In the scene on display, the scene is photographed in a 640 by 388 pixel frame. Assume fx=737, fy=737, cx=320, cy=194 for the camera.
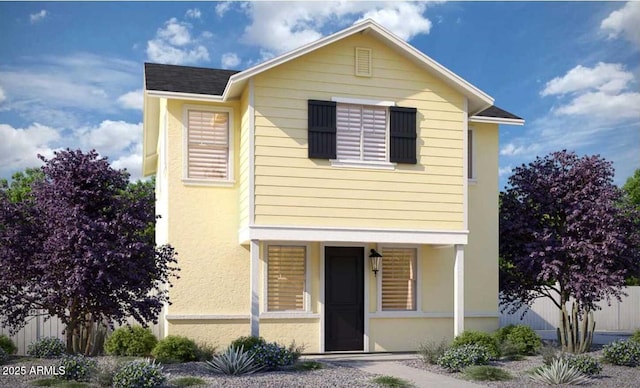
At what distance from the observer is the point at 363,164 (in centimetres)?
1577

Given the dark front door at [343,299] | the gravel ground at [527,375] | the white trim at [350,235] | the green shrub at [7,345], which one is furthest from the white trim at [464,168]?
the green shrub at [7,345]

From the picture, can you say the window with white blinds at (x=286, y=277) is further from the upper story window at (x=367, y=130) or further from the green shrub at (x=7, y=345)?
the green shrub at (x=7, y=345)

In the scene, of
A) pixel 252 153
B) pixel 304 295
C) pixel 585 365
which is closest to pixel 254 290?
pixel 304 295

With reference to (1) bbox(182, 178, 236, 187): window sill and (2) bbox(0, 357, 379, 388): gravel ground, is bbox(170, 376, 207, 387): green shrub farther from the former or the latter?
(1) bbox(182, 178, 236, 187): window sill

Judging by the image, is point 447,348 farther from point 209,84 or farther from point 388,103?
point 209,84

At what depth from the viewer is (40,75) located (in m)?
28.3

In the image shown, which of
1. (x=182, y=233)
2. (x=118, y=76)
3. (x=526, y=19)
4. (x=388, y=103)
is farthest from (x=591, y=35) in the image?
(x=182, y=233)

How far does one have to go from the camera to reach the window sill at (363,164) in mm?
15625

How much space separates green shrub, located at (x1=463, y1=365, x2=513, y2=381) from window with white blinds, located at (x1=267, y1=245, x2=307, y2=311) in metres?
4.53

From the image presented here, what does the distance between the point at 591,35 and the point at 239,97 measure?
32.4m

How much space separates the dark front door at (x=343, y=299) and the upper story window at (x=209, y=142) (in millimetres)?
3054

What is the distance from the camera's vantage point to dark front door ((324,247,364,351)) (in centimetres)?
1670

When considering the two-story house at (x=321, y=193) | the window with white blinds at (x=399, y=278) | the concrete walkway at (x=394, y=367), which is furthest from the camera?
the window with white blinds at (x=399, y=278)

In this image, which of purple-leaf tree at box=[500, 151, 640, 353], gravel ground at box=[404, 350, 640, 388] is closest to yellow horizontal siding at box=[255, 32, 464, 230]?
purple-leaf tree at box=[500, 151, 640, 353]
